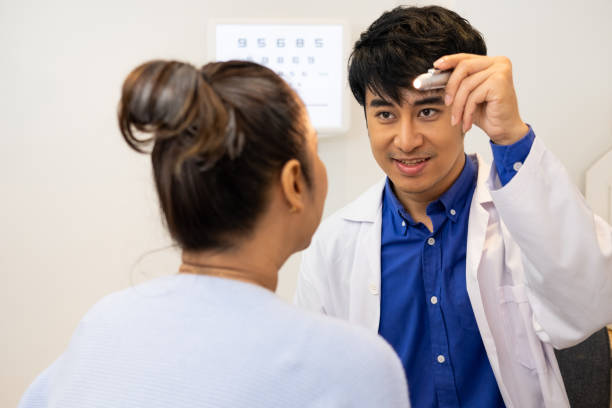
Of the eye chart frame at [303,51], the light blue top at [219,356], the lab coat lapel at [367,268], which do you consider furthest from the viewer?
the eye chart frame at [303,51]

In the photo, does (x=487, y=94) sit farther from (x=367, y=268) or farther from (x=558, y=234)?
(x=367, y=268)

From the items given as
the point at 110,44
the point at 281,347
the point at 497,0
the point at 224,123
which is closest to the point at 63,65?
the point at 110,44

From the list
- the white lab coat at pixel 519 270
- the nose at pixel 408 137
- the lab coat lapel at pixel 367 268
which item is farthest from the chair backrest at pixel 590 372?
the nose at pixel 408 137

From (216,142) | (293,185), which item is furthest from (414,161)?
(216,142)

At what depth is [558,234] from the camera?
97 centimetres

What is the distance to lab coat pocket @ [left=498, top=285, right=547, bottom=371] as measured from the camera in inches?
45.1

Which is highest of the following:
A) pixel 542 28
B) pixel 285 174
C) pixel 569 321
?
pixel 542 28

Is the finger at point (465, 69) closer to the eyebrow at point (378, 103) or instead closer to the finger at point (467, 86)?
the finger at point (467, 86)

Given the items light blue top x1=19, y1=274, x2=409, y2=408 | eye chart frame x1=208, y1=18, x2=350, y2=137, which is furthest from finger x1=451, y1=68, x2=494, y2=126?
eye chart frame x1=208, y1=18, x2=350, y2=137

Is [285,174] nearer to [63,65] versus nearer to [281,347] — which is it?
[281,347]

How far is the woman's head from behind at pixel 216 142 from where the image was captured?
626 millimetres

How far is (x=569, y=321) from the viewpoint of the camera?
1.05m

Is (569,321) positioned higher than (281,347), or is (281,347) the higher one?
(281,347)

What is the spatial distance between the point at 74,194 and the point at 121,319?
1.56m
